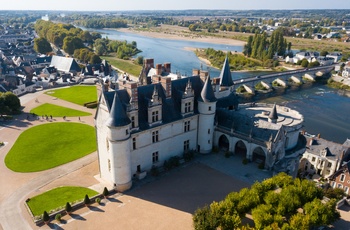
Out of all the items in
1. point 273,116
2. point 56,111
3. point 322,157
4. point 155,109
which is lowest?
point 56,111

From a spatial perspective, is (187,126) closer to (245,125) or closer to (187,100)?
(187,100)

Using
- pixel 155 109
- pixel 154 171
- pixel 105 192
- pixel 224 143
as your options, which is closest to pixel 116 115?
pixel 155 109

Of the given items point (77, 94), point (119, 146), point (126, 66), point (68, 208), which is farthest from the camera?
point (126, 66)

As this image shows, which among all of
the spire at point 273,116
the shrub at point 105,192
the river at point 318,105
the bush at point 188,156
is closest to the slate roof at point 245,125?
the spire at point 273,116

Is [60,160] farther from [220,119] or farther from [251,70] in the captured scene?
[251,70]

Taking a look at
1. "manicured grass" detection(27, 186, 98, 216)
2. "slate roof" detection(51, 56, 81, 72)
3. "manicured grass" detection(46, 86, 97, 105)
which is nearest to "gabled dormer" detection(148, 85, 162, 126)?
"manicured grass" detection(27, 186, 98, 216)

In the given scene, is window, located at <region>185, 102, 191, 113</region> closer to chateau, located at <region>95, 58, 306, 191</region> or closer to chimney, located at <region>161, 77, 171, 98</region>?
chateau, located at <region>95, 58, 306, 191</region>
